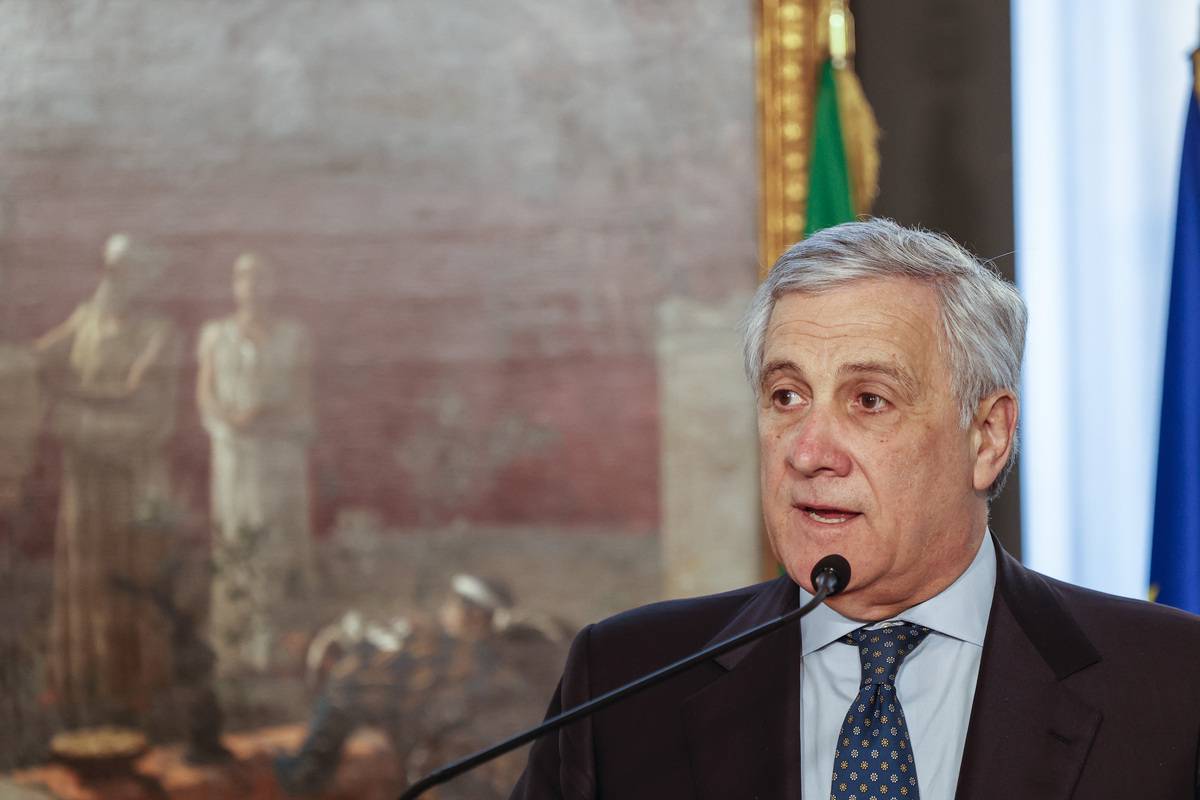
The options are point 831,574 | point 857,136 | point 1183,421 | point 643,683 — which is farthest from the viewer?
point 857,136

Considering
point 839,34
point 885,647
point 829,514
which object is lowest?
point 885,647

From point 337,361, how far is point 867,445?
10.4 feet

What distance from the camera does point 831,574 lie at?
175 centimetres

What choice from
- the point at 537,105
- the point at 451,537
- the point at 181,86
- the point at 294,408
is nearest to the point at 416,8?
the point at 537,105

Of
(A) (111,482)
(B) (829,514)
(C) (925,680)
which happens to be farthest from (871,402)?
(A) (111,482)

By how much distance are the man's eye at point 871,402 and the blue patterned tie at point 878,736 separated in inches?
13.2

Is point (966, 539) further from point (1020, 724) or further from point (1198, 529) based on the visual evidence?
point (1198, 529)

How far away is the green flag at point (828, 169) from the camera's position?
465cm

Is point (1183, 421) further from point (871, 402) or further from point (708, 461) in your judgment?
point (871, 402)

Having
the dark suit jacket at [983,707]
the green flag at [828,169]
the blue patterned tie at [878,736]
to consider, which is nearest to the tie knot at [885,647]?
the blue patterned tie at [878,736]

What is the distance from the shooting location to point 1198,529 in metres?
4.30

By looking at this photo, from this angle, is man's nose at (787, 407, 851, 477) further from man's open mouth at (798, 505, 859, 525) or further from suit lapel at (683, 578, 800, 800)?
suit lapel at (683, 578, 800, 800)

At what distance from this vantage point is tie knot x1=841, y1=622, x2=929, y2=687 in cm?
192

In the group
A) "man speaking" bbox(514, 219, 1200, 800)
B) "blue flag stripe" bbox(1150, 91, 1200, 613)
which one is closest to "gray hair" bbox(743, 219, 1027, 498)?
"man speaking" bbox(514, 219, 1200, 800)
